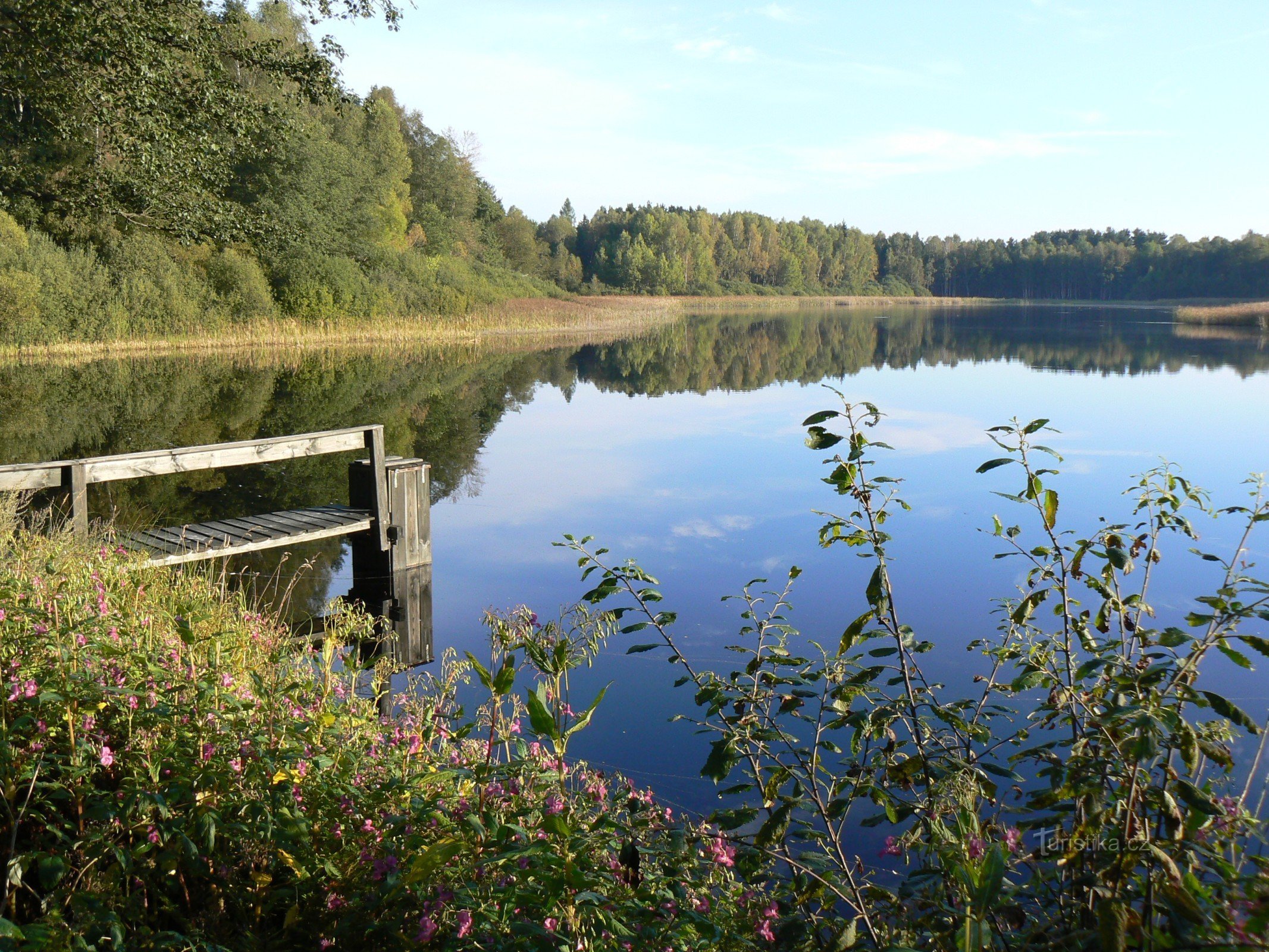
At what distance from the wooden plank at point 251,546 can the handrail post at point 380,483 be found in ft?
0.37

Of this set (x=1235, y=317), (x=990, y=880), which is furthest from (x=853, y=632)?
(x=1235, y=317)

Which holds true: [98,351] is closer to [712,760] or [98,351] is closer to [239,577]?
[239,577]

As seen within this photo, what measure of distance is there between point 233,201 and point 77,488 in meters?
31.7

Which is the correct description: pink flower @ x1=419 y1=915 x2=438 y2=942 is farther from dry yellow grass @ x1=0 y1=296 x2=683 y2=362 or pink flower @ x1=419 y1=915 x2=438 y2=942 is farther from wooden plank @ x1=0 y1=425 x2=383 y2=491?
dry yellow grass @ x1=0 y1=296 x2=683 y2=362

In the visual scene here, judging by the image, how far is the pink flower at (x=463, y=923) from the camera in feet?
6.54

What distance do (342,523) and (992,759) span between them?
16.4 feet

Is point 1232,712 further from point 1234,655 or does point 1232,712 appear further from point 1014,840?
point 1014,840

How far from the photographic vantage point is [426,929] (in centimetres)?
204

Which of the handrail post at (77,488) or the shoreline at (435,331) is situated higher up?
the shoreline at (435,331)

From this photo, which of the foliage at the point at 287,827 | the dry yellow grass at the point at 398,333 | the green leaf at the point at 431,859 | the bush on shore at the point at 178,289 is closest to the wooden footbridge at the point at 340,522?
the foliage at the point at 287,827

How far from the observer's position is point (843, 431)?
45.8 feet

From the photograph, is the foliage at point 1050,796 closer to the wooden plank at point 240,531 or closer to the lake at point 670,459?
the lake at point 670,459

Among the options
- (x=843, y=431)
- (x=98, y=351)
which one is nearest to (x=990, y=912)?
(x=843, y=431)

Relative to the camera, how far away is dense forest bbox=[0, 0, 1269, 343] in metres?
11.0
